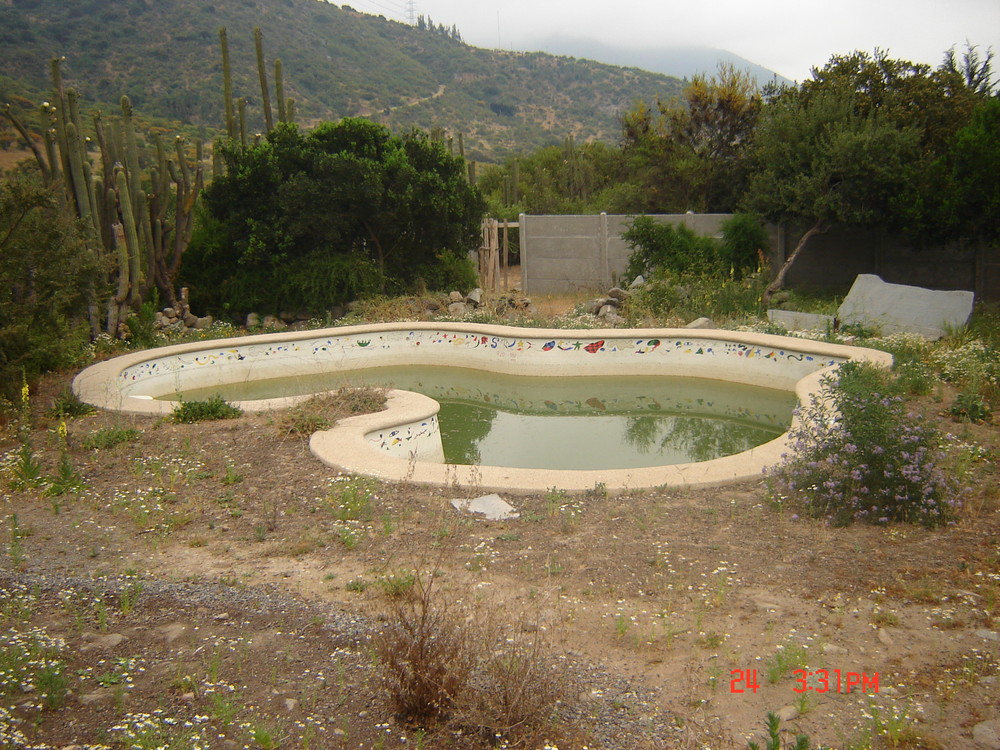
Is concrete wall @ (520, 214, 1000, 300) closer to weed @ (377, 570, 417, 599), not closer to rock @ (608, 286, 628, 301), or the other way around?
rock @ (608, 286, 628, 301)

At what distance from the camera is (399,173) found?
14.5 metres

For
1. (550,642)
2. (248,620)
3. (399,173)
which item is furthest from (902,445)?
(399,173)

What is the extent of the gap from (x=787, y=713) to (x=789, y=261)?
12598mm

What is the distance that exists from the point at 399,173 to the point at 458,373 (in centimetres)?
468

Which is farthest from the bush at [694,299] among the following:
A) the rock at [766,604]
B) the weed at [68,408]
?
the rock at [766,604]

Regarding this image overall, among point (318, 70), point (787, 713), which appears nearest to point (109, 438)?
point (787, 713)

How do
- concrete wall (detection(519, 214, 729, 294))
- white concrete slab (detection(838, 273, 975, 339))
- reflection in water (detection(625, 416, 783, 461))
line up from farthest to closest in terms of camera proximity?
concrete wall (detection(519, 214, 729, 294))
white concrete slab (detection(838, 273, 975, 339))
reflection in water (detection(625, 416, 783, 461))

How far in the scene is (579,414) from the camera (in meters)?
9.53

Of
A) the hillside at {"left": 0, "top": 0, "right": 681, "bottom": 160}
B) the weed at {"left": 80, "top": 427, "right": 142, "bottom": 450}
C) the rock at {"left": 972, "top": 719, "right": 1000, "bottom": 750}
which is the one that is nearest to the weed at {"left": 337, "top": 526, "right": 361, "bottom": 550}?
the weed at {"left": 80, "top": 427, "right": 142, "bottom": 450}

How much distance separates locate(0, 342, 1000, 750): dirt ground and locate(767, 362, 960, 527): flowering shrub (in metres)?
0.19

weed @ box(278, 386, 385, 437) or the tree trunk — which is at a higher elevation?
the tree trunk

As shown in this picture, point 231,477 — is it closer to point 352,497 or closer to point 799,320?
point 352,497

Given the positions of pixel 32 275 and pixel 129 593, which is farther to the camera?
pixel 32 275

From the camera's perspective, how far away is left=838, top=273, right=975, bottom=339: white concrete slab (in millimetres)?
11352
